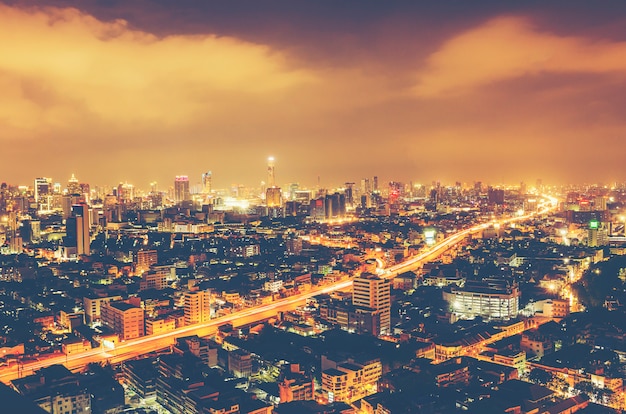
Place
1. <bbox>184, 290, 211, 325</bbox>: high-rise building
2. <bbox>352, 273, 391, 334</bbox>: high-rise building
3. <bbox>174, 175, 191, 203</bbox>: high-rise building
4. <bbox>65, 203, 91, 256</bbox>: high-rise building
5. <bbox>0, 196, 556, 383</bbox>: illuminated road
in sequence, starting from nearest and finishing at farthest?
<bbox>0, 196, 556, 383</bbox>: illuminated road < <bbox>352, 273, 391, 334</bbox>: high-rise building < <bbox>184, 290, 211, 325</bbox>: high-rise building < <bbox>65, 203, 91, 256</bbox>: high-rise building < <bbox>174, 175, 191, 203</bbox>: high-rise building

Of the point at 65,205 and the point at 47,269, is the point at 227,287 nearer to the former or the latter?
the point at 47,269

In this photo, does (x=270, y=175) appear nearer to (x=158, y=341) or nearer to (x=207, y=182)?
(x=207, y=182)

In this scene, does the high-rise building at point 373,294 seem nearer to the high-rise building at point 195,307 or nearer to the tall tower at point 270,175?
the high-rise building at point 195,307

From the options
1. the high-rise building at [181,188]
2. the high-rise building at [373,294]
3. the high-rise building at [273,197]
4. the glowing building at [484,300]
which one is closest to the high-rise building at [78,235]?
the high-rise building at [373,294]

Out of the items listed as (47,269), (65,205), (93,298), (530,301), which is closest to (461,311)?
(530,301)

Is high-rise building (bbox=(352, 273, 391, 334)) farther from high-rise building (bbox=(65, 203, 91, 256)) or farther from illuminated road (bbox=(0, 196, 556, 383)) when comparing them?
high-rise building (bbox=(65, 203, 91, 256))

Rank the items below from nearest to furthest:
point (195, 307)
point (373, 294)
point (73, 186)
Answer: point (373, 294), point (195, 307), point (73, 186)

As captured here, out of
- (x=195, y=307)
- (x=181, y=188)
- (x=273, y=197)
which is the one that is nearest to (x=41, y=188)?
(x=181, y=188)

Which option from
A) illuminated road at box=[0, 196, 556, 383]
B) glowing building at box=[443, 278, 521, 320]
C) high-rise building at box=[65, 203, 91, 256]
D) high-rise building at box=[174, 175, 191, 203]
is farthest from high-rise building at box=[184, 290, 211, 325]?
high-rise building at box=[174, 175, 191, 203]
